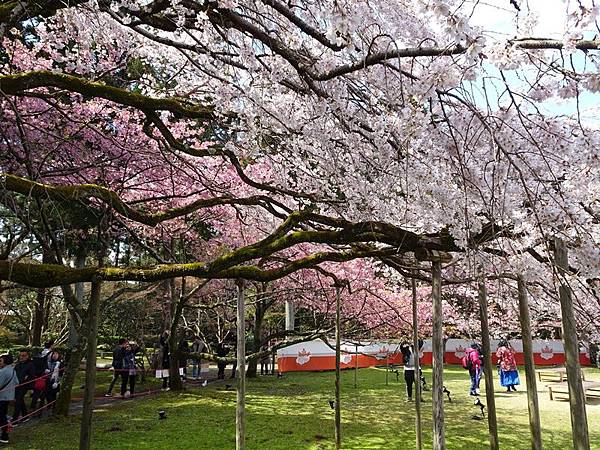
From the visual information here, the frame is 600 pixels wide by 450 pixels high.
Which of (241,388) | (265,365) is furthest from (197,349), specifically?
(241,388)

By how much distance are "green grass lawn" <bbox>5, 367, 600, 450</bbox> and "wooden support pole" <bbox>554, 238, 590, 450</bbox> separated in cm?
302

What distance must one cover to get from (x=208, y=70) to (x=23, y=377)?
6.60 m

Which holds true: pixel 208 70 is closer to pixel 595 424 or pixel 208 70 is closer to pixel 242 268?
pixel 242 268

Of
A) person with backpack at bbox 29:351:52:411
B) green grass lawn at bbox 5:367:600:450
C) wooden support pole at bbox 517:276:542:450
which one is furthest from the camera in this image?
person with backpack at bbox 29:351:52:411

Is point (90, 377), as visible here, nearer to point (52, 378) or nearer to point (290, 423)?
point (290, 423)

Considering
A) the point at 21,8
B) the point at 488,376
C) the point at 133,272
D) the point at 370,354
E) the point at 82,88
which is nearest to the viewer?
the point at 21,8

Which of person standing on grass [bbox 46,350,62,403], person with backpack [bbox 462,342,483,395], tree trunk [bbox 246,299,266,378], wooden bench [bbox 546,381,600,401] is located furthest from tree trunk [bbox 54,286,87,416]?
wooden bench [bbox 546,381,600,401]

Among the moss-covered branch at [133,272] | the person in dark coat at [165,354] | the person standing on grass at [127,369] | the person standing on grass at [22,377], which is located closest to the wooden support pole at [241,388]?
the moss-covered branch at [133,272]

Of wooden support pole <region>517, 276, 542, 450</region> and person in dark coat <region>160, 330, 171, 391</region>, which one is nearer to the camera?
wooden support pole <region>517, 276, 542, 450</region>

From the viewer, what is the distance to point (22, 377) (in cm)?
799

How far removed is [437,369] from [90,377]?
9.60 ft

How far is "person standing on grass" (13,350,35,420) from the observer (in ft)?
25.4

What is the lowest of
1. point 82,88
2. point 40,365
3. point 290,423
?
point 290,423

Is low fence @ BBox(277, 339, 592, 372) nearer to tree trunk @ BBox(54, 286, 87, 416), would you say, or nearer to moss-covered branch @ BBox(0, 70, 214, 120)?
tree trunk @ BBox(54, 286, 87, 416)
